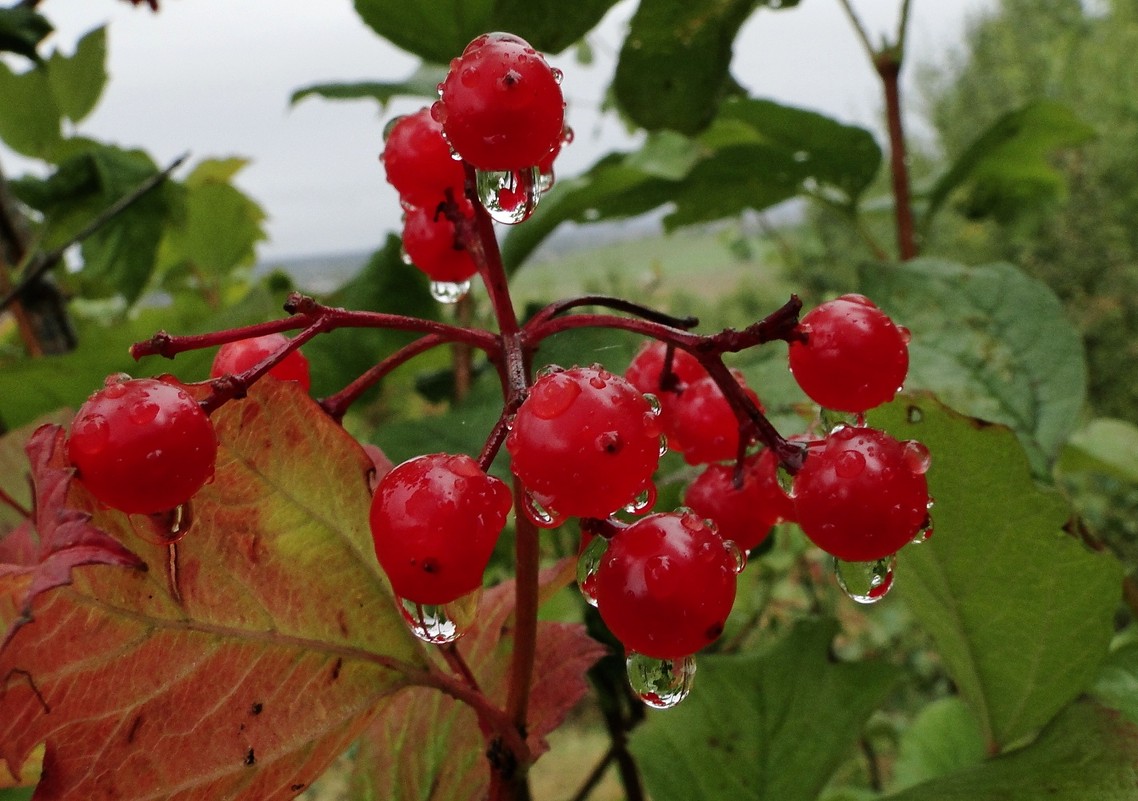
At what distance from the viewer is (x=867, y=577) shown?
57 centimetres

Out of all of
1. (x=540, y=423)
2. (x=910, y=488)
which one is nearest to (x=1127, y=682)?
(x=910, y=488)

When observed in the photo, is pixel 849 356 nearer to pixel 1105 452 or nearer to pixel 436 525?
pixel 436 525

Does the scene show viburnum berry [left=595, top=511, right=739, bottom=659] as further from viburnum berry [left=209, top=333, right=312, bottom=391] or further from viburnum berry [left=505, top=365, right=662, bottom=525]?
viburnum berry [left=209, top=333, right=312, bottom=391]

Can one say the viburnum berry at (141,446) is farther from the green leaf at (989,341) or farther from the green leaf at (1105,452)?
the green leaf at (1105,452)

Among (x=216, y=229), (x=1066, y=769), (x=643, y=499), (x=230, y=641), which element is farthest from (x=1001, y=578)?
(x=216, y=229)

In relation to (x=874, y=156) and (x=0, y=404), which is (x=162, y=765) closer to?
(x=0, y=404)

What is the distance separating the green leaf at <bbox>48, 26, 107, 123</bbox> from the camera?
4.83 feet

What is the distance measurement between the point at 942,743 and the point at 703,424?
88cm

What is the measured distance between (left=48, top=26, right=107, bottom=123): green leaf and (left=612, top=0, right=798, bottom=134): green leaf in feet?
3.16

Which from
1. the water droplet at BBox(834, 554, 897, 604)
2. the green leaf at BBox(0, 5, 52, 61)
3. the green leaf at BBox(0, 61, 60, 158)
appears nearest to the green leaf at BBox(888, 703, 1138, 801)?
the water droplet at BBox(834, 554, 897, 604)

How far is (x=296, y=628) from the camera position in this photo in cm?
57

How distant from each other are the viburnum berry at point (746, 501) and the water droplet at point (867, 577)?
0.27ft

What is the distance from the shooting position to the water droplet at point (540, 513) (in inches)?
19.7

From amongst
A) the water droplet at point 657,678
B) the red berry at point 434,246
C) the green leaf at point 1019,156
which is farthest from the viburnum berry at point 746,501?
the green leaf at point 1019,156
